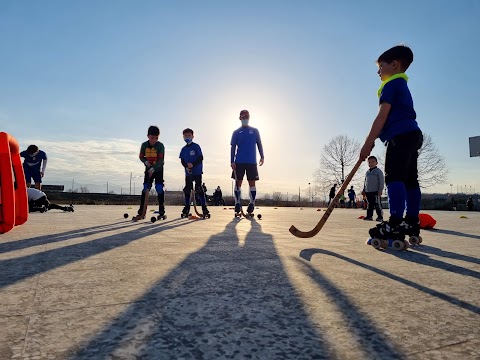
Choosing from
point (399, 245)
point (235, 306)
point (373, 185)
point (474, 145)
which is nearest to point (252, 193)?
point (373, 185)

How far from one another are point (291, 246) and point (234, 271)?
1211 mm

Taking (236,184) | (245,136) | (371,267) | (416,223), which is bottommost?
(371,267)

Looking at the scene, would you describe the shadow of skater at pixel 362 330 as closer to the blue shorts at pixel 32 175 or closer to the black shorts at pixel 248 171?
the black shorts at pixel 248 171

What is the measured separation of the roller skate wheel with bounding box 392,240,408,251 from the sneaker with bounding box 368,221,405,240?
0.31 ft

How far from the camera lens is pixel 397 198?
3.12m

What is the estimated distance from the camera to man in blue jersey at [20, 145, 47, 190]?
9.76 m

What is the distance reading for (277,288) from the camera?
5.07 ft

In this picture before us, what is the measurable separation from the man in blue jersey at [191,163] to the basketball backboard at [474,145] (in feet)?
114

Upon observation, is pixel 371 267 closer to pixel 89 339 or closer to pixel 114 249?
pixel 89 339

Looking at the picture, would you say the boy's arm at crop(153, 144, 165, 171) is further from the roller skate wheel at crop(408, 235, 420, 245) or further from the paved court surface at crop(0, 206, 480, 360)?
the roller skate wheel at crop(408, 235, 420, 245)

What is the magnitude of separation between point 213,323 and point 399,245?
2333mm

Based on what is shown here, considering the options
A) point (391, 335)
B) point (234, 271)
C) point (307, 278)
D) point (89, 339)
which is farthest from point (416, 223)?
point (89, 339)

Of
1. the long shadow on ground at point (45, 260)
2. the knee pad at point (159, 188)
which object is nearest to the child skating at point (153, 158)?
the knee pad at point (159, 188)

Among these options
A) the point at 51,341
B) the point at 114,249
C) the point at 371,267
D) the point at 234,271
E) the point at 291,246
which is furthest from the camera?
the point at 291,246
